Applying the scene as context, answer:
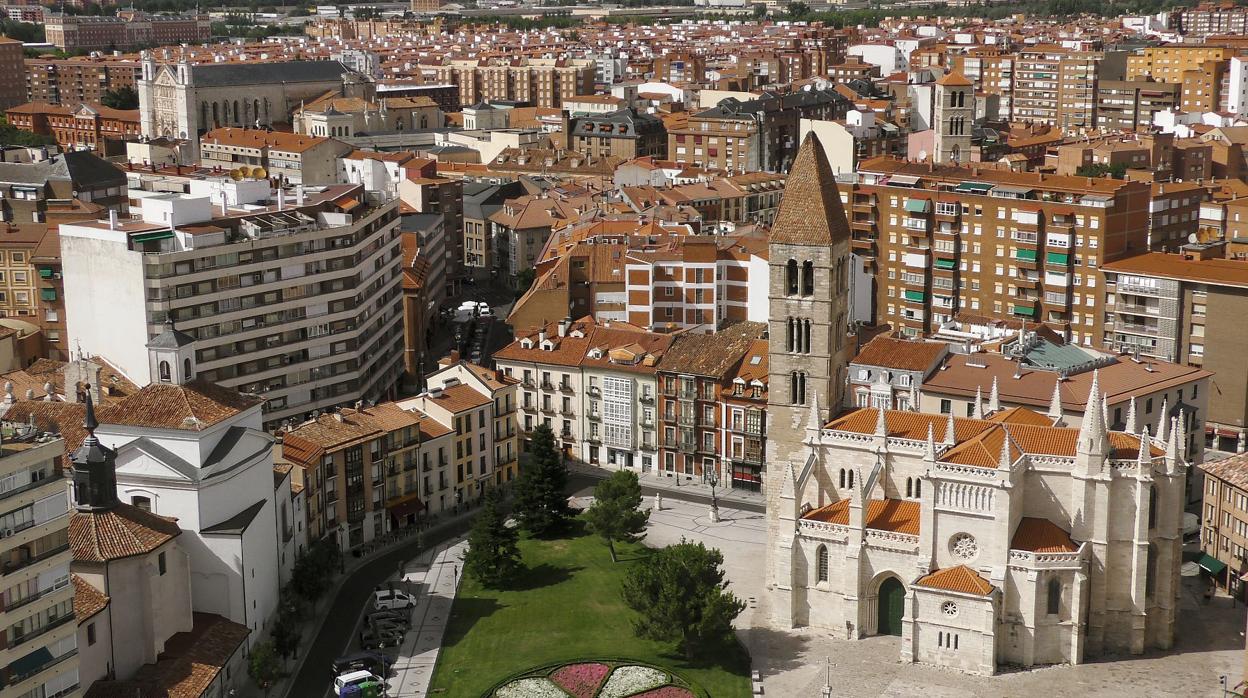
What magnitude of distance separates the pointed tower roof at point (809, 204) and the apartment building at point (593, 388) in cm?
2359

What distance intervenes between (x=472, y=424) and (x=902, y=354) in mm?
24680

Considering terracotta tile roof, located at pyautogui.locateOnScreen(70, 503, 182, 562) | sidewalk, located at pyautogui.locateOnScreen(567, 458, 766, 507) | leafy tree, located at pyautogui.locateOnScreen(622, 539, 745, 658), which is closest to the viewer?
terracotta tile roof, located at pyautogui.locateOnScreen(70, 503, 182, 562)

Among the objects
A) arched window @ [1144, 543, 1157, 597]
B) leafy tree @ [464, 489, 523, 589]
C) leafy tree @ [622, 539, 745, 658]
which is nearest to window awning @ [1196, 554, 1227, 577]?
arched window @ [1144, 543, 1157, 597]

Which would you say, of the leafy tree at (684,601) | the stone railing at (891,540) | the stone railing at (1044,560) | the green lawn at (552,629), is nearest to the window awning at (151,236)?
the green lawn at (552,629)

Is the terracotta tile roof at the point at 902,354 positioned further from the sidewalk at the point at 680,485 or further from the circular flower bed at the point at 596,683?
the circular flower bed at the point at 596,683

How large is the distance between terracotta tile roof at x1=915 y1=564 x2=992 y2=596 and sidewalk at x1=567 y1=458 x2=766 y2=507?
23.2m

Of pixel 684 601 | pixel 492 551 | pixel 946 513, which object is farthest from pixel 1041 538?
pixel 492 551

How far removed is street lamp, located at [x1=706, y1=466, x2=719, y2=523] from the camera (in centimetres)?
9125

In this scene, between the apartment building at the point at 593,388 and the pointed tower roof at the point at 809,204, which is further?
the apartment building at the point at 593,388

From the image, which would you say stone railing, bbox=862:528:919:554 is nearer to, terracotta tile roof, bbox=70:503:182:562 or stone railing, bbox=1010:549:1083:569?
stone railing, bbox=1010:549:1083:569

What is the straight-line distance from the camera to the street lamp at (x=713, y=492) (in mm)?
91250

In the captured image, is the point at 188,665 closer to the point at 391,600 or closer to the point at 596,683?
the point at 391,600

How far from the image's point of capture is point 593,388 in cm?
10138

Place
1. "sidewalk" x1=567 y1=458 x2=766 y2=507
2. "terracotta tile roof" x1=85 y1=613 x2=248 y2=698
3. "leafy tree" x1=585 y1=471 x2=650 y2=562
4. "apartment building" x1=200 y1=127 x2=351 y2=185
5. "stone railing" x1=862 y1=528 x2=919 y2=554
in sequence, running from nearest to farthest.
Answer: "terracotta tile roof" x1=85 y1=613 x2=248 y2=698, "stone railing" x1=862 y1=528 x2=919 y2=554, "leafy tree" x1=585 y1=471 x2=650 y2=562, "sidewalk" x1=567 y1=458 x2=766 y2=507, "apartment building" x1=200 y1=127 x2=351 y2=185
